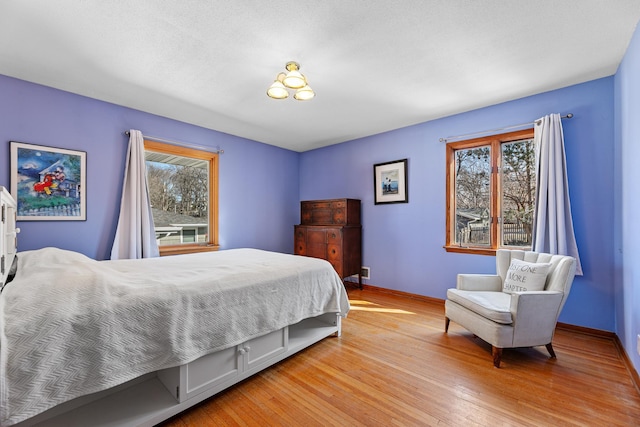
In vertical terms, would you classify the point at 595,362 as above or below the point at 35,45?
below

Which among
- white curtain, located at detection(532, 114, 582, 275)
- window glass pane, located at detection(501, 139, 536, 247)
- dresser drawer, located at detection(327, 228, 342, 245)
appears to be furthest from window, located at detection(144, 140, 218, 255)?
white curtain, located at detection(532, 114, 582, 275)

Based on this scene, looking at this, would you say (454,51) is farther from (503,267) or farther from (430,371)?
(430,371)

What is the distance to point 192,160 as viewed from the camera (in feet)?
12.8

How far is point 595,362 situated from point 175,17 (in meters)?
3.88

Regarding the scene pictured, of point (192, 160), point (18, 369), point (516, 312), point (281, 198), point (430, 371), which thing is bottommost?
point (430, 371)

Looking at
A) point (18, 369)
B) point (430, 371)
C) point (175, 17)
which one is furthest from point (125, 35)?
point (430, 371)

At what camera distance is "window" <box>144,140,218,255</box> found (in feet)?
11.7

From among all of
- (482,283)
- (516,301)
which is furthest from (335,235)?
(516,301)

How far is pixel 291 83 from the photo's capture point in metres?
2.17

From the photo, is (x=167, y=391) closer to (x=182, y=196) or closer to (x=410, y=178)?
(x=182, y=196)

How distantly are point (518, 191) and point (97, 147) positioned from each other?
4657 millimetres

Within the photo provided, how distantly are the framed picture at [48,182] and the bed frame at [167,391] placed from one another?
6.64ft

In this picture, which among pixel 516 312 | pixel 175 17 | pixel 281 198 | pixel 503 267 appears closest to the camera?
pixel 175 17

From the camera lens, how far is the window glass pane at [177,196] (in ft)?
11.8
